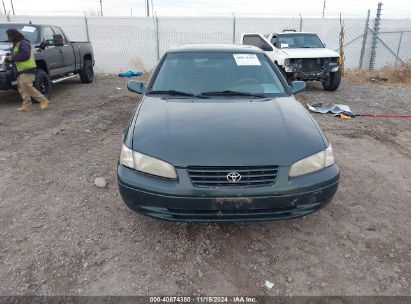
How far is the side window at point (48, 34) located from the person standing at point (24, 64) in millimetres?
1396

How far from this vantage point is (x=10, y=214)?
3164 mm

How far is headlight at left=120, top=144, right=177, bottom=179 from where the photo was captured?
2.38 m

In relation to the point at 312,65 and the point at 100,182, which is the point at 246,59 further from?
the point at 312,65

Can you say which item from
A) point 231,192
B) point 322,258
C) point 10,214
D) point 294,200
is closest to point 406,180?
point 322,258

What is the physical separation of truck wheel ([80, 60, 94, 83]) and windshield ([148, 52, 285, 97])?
7327mm

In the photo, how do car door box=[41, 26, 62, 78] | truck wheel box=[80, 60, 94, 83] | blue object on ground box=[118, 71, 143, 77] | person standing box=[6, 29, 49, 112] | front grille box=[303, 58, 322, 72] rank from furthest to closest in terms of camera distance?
blue object on ground box=[118, 71, 143, 77]
truck wheel box=[80, 60, 94, 83]
front grille box=[303, 58, 322, 72]
car door box=[41, 26, 62, 78]
person standing box=[6, 29, 49, 112]

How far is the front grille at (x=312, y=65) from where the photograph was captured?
9102 millimetres

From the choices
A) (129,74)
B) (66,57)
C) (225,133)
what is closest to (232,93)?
(225,133)

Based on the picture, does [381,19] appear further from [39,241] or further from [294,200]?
[39,241]

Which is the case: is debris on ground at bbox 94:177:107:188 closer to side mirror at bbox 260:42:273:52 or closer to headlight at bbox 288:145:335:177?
headlight at bbox 288:145:335:177

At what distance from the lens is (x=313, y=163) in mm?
2502

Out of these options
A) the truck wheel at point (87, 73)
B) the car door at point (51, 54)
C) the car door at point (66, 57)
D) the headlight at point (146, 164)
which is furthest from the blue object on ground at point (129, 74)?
the headlight at point (146, 164)

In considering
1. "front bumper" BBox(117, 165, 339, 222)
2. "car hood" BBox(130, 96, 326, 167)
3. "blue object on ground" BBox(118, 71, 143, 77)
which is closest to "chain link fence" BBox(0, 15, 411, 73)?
"blue object on ground" BBox(118, 71, 143, 77)

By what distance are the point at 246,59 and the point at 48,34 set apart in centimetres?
646
